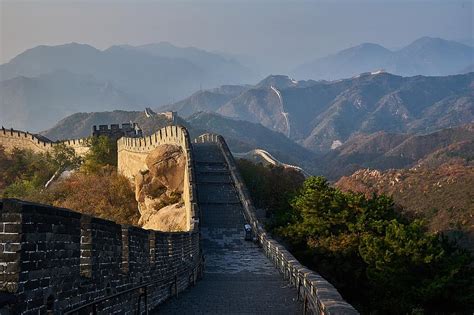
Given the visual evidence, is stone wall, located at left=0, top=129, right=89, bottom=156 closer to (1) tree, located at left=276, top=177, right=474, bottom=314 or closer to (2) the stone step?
(2) the stone step

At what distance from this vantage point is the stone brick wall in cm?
439

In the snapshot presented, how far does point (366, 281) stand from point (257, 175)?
472 inches

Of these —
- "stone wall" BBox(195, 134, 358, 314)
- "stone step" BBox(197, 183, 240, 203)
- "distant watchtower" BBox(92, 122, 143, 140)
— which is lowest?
"stone wall" BBox(195, 134, 358, 314)

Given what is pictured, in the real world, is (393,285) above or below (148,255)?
below

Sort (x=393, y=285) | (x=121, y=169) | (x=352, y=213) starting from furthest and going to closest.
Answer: (x=121, y=169) → (x=352, y=213) → (x=393, y=285)

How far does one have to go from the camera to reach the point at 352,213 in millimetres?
18141

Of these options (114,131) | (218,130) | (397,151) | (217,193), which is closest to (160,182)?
(217,193)

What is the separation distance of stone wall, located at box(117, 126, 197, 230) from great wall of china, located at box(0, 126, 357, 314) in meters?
0.21

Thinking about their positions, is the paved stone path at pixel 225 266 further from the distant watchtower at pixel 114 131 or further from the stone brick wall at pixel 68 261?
the distant watchtower at pixel 114 131

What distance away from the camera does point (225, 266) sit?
623 inches

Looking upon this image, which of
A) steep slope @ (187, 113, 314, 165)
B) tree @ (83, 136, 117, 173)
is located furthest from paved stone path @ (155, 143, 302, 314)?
steep slope @ (187, 113, 314, 165)

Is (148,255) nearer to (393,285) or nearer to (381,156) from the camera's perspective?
(393,285)

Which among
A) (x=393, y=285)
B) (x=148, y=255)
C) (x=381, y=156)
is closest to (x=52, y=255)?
(x=148, y=255)

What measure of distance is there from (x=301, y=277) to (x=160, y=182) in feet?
52.0
